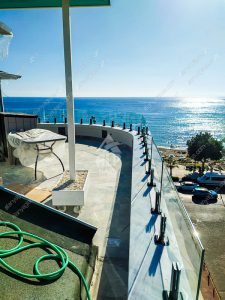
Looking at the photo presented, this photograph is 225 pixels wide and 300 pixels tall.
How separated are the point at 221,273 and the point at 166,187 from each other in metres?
6.90

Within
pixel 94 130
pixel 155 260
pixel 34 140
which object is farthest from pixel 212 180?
pixel 155 260

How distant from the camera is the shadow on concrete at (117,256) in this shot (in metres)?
2.95

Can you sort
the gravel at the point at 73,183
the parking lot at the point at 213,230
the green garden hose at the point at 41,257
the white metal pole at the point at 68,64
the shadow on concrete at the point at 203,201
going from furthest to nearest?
the shadow on concrete at the point at 203,201, the parking lot at the point at 213,230, the gravel at the point at 73,183, the white metal pole at the point at 68,64, the green garden hose at the point at 41,257

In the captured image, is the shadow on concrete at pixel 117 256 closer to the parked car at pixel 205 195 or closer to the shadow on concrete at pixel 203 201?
the shadow on concrete at pixel 203 201

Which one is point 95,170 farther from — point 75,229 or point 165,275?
point 165,275

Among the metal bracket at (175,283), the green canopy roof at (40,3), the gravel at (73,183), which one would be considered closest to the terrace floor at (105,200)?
the gravel at (73,183)

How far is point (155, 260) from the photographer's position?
249 cm

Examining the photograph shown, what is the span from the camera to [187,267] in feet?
5.99

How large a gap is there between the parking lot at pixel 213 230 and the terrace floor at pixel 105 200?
4.29 meters

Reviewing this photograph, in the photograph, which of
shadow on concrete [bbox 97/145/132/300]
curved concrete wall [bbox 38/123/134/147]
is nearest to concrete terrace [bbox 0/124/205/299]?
shadow on concrete [bbox 97/145/132/300]

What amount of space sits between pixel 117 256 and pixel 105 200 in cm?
180

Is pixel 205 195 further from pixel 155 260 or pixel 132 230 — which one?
pixel 155 260

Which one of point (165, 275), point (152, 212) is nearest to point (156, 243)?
point (165, 275)

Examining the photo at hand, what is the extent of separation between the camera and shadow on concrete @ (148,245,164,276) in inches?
92.3
